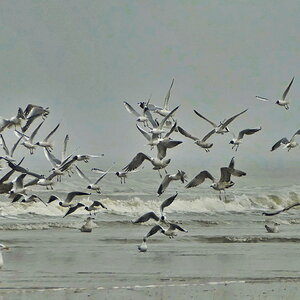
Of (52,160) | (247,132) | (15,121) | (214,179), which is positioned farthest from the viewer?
(52,160)

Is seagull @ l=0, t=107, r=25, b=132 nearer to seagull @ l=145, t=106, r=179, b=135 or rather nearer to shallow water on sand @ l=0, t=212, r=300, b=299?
shallow water on sand @ l=0, t=212, r=300, b=299

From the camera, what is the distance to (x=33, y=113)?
27531 mm

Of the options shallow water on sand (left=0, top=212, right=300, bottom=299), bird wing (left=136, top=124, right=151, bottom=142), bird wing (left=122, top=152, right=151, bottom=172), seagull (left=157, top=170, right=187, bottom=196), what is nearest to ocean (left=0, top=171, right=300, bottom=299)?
shallow water on sand (left=0, top=212, right=300, bottom=299)

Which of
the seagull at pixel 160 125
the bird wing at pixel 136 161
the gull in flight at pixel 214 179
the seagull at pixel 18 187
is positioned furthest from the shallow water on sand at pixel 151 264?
the seagull at pixel 160 125

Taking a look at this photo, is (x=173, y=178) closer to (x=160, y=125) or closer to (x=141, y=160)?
(x=141, y=160)

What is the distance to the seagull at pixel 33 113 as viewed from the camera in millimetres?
27219

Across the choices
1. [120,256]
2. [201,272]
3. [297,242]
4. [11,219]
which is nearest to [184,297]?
[201,272]

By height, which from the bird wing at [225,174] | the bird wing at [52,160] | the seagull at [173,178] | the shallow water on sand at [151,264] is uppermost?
the bird wing at [52,160]

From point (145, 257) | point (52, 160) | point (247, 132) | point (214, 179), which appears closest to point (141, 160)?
point (214, 179)

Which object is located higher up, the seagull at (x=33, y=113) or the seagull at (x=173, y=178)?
the seagull at (x=33, y=113)

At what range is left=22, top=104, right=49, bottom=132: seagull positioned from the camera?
89.3ft

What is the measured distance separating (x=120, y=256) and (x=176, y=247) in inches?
117

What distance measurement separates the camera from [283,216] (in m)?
42.2

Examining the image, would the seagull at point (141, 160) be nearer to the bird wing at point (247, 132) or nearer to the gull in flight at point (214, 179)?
the gull in flight at point (214, 179)
